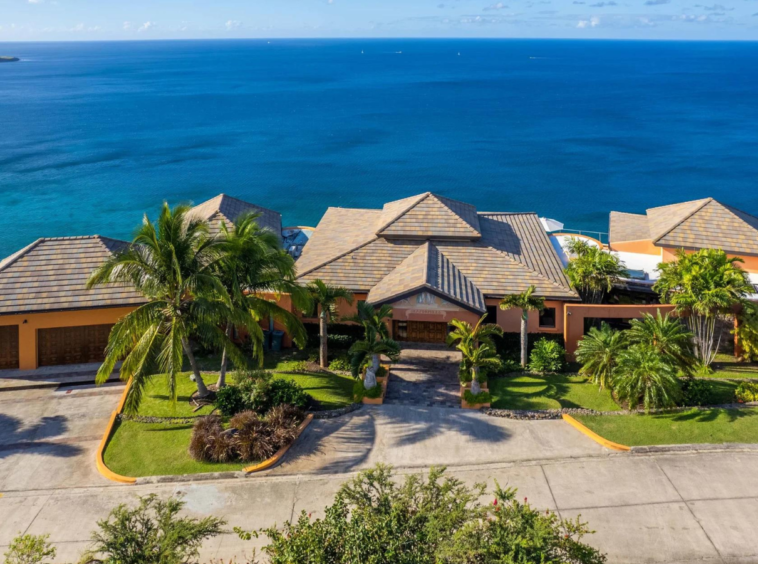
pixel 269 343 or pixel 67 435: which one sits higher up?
pixel 269 343

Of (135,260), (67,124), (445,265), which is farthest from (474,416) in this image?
(67,124)

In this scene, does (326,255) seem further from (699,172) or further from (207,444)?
(699,172)

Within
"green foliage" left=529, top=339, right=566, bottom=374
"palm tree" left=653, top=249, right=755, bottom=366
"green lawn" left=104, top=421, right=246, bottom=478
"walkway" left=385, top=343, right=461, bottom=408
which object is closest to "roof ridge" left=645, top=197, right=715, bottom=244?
"palm tree" left=653, top=249, right=755, bottom=366

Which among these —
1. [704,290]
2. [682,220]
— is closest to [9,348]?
[704,290]

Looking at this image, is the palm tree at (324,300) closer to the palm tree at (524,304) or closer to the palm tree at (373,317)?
the palm tree at (373,317)

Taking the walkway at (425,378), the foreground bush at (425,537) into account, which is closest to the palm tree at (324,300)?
the walkway at (425,378)

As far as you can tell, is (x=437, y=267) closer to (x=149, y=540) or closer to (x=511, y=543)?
(x=511, y=543)
